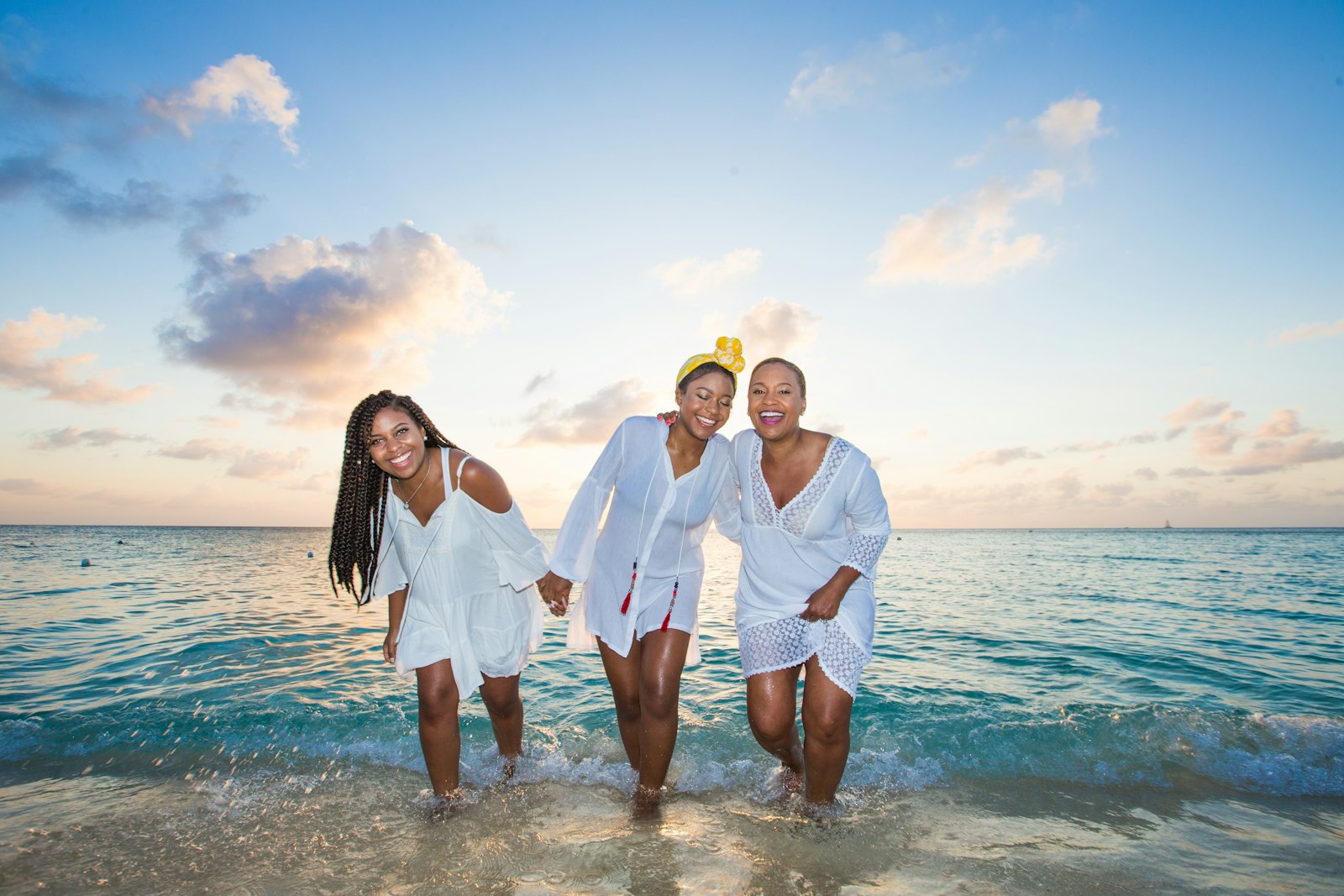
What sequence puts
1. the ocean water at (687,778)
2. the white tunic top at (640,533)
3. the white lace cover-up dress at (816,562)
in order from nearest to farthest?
the ocean water at (687,778) < the white lace cover-up dress at (816,562) < the white tunic top at (640,533)

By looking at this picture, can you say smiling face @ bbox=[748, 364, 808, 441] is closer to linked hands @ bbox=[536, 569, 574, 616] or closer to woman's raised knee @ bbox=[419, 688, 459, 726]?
linked hands @ bbox=[536, 569, 574, 616]

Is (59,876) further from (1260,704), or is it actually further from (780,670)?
(1260,704)

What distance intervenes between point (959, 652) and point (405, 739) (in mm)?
7540

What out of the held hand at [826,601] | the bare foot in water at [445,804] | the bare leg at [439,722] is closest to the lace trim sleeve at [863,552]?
the held hand at [826,601]

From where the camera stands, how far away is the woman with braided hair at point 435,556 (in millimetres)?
4039

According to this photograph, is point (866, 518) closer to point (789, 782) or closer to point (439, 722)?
point (789, 782)

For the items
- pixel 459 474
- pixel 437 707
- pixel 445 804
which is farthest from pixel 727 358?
pixel 445 804

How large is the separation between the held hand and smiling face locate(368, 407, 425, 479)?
2.48 m

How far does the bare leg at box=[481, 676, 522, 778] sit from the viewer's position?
175 inches

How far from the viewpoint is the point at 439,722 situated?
4047mm

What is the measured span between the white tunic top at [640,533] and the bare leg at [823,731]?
0.82 metres

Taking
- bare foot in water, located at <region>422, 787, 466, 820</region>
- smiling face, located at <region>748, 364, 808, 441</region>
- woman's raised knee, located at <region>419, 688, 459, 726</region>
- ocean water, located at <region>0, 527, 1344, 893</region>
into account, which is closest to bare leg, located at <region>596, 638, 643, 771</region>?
ocean water, located at <region>0, 527, 1344, 893</region>

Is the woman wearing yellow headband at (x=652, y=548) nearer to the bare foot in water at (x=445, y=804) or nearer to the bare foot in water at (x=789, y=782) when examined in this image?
the bare foot in water at (x=789, y=782)

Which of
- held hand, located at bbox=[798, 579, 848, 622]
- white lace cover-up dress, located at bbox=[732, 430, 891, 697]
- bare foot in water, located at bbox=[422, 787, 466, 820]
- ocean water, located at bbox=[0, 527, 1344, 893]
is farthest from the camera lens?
bare foot in water, located at bbox=[422, 787, 466, 820]
